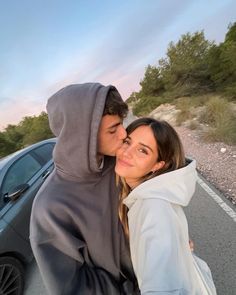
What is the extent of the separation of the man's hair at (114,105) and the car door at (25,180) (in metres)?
2.54

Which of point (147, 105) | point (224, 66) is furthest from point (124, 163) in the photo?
point (147, 105)

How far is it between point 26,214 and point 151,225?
2.93 meters

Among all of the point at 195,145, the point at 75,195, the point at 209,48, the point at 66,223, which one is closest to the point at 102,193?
the point at 75,195

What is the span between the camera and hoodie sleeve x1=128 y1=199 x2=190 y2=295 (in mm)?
1161

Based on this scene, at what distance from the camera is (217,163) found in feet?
21.8

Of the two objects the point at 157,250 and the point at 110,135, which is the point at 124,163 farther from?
the point at 157,250

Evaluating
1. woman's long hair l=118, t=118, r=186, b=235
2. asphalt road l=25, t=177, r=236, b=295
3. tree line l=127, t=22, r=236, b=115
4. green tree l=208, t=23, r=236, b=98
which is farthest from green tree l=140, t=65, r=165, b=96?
woman's long hair l=118, t=118, r=186, b=235

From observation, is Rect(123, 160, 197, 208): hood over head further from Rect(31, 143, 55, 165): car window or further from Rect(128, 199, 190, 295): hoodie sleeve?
Rect(31, 143, 55, 165): car window

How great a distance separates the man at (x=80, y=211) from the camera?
1.31 metres

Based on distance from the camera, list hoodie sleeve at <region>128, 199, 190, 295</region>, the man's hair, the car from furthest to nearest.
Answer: the car
the man's hair
hoodie sleeve at <region>128, 199, 190, 295</region>

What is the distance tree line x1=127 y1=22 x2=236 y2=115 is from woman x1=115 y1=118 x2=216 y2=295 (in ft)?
84.5

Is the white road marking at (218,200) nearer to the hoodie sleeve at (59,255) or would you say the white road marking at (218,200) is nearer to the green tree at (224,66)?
the hoodie sleeve at (59,255)

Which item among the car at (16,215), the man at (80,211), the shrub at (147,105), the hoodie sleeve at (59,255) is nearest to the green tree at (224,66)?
the shrub at (147,105)

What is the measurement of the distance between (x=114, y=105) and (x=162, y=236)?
79 centimetres
